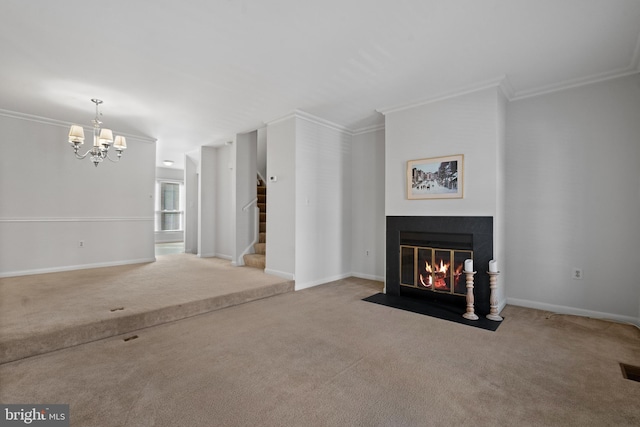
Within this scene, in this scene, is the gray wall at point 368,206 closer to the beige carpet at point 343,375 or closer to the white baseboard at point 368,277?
the white baseboard at point 368,277

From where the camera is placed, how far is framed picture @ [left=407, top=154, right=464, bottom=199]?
11.8 feet

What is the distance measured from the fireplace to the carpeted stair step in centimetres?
222

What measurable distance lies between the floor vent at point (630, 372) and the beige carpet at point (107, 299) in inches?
134

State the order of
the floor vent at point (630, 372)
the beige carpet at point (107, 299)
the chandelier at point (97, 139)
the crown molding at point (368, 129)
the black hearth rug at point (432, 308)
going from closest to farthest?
the floor vent at point (630, 372) < the beige carpet at point (107, 299) < the black hearth rug at point (432, 308) < the chandelier at point (97, 139) < the crown molding at point (368, 129)

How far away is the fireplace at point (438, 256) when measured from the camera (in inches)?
133

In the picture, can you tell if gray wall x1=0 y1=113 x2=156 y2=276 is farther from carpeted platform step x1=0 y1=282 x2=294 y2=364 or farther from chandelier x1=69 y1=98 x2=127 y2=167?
carpeted platform step x1=0 y1=282 x2=294 y2=364

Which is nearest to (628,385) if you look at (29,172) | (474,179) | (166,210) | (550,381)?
(550,381)

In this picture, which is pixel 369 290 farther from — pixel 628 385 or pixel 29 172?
pixel 29 172

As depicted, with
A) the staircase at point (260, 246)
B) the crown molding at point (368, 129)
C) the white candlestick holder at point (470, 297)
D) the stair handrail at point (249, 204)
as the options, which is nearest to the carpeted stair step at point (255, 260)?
the staircase at point (260, 246)

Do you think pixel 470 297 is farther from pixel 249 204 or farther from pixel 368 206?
pixel 249 204

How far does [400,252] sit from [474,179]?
51.2 inches

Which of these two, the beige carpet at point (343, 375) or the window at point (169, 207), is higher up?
the window at point (169, 207)

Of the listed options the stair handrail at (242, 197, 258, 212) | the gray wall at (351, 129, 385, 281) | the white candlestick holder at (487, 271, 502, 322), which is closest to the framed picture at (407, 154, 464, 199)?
the white candlestick holder at (487, 271, 502, 322)

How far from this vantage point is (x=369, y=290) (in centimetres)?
440
